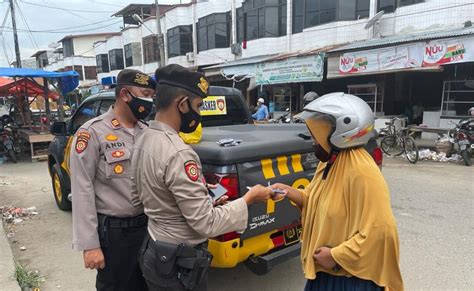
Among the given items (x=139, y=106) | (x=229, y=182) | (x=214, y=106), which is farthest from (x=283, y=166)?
(x=214, y=106)

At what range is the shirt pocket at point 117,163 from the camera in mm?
2188

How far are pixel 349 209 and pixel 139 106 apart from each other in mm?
1476

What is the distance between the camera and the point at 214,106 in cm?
454

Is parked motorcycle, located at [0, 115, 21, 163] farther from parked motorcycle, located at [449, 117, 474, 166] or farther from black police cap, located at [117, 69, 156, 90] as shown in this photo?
parked motorcycle, located at [449, 117, 474, 166]

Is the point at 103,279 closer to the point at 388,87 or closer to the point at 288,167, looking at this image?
the point at 288,167

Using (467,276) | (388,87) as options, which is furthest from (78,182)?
(388,87)

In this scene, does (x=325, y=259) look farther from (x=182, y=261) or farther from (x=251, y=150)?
(x=251, y=150)

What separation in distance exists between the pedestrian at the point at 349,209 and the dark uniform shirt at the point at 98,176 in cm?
118

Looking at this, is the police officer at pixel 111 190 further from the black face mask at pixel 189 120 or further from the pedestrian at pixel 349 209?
the pedestrian at pixel 349 209

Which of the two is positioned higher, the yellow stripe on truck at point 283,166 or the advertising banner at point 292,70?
the advertising banner at point 292,70

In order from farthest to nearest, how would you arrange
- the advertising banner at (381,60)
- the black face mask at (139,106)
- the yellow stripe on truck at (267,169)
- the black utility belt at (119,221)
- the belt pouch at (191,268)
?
the advertising banner at (381,60) < the yellow stripe on truck at (267,169) < the black face mask at (139,106) < the black utility belt at (119,221) < the belt pouch at (191,268)

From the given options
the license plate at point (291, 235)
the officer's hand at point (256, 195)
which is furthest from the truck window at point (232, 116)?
the officer's hand at point (256, 195)

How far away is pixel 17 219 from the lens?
5336mm

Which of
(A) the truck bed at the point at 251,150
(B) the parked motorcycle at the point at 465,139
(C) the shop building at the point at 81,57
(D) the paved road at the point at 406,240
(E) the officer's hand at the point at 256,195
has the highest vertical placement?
(C) the shop building at the point at 81,57
